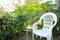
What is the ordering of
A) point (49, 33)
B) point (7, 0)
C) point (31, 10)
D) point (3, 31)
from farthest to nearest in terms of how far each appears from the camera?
point (7, 0) < point (31, 10) < point (3, 31) < point (49, 33)

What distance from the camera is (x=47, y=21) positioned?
12.2ft

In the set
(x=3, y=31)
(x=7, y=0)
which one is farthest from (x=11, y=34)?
(x=7, y=0)

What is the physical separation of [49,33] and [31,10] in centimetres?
116

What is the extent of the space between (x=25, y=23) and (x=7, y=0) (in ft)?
3.19

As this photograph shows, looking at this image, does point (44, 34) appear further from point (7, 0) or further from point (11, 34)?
point (7, 0)

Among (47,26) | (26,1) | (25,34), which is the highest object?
(26,1)

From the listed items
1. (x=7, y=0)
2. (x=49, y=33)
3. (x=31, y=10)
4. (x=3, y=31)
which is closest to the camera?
(x=49, y=33)

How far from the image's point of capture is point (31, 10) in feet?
13.5

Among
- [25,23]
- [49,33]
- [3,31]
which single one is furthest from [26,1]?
[49,33]

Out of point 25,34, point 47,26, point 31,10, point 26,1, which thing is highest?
point 26,1

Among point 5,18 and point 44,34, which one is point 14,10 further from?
point 44,34

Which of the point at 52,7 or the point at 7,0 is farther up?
the point at 7,0

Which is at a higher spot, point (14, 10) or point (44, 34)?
point (14, 10)

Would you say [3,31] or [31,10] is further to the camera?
[31,10]
